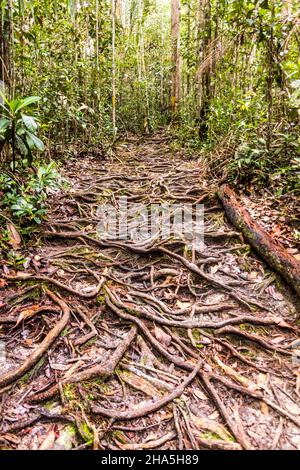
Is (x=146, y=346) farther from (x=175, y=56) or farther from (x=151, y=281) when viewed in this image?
(x=175, y=56)

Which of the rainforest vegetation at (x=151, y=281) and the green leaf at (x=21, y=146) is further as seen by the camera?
the green leaf at (x=21, y=146)

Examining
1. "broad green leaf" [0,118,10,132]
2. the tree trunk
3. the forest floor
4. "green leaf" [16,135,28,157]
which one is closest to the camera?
the forest floor

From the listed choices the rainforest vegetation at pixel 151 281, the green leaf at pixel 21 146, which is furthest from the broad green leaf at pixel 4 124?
the green leaf at pixel 21 146

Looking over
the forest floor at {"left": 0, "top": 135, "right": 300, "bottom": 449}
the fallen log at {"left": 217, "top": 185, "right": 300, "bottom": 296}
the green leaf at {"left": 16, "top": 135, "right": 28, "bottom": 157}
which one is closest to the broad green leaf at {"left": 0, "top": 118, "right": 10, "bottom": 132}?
the green leaf at {"left": 16, "top": 135, "right": 28, "bottom": 157}

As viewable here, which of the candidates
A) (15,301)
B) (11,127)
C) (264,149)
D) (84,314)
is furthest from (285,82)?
(15,301)

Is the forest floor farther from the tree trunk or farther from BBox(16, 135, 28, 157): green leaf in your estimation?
the tree trunk

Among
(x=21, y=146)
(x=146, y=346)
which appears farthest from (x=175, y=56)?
(x=146, y=346)

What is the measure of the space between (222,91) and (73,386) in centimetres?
632

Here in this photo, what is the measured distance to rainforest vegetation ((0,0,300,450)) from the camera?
6.15 feet

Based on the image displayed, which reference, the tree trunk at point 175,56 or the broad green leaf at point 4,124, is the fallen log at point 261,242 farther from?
the tree trunk at point 175,56

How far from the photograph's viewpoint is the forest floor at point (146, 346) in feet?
5.91

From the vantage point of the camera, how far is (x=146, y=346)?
2389 mm

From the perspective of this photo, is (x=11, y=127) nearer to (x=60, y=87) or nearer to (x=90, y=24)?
(x=60, y=87)
